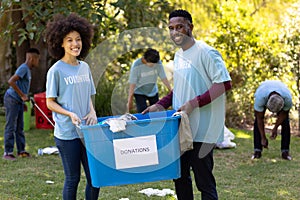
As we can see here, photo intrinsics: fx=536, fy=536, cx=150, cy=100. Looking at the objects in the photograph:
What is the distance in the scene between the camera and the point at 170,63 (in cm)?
1194

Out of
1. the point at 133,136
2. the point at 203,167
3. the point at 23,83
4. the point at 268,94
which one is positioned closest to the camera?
the point at 133,136

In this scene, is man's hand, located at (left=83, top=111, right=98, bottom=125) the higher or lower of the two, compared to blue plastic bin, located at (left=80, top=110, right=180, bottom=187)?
higher

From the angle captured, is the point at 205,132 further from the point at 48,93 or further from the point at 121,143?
the point at 48,93

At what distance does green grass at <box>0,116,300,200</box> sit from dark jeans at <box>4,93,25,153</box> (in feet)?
0.75

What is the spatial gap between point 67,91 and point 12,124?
9.88 ft

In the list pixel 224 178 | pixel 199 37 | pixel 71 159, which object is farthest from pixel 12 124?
pixel 199 37

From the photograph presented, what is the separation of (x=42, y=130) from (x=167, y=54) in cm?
371

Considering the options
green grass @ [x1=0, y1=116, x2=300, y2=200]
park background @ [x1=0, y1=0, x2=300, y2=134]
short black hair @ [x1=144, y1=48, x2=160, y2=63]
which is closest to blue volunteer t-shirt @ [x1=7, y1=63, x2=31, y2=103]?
park background @ [x1=0, y1=0, x2=300, y2=134]

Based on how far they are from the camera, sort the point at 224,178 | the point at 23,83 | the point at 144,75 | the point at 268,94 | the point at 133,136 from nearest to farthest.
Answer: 1. the point at 133,136
2. the point at 224,178
3. the point at 268,94
4. the point at 23,83
5. the point at 144,75

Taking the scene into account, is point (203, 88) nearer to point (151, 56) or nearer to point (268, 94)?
point (268, 94)

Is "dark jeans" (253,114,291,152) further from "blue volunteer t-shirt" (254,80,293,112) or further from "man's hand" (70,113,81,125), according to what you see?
"man's hand" (70,113,81,125)

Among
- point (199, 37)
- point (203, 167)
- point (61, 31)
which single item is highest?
point (61, 31)

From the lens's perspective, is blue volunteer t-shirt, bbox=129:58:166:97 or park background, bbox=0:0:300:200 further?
blue volunteer t-shirt, bbox=129:58:166:97

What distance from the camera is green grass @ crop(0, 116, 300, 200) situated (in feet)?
15.9
